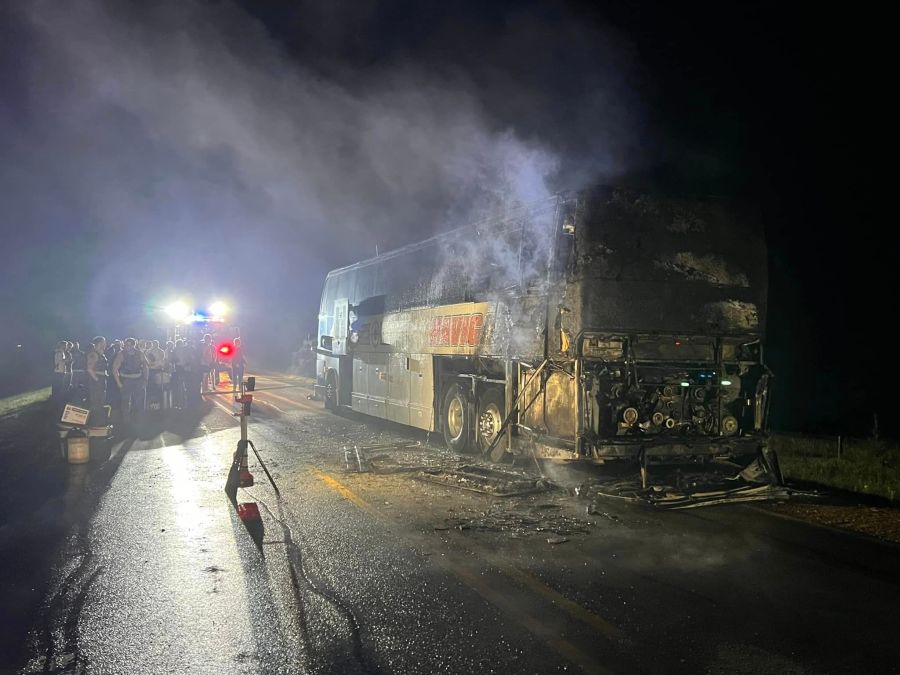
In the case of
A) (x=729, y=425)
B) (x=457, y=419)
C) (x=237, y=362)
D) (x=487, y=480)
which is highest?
(x=237, y=362)

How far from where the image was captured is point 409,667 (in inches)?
147

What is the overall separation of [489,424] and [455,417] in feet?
4.08

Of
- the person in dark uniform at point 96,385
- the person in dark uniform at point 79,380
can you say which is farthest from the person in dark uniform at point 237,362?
the person in dark uniform at point 96,385

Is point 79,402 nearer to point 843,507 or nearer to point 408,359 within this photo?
point 408,359

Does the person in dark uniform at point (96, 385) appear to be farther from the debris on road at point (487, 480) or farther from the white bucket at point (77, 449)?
the debris on road at point (487, 480)

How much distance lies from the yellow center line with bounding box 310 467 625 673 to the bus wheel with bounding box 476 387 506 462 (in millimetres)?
4501

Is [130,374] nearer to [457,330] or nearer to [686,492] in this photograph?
[457,330]

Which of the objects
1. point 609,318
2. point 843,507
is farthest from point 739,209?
point 843,507

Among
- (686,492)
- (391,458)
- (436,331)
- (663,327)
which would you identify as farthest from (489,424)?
(686,492)

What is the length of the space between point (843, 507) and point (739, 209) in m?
3.69

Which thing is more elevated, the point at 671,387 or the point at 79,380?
the point at 671,387

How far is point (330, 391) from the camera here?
720 inches

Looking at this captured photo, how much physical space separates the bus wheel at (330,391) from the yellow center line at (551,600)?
12.6 m

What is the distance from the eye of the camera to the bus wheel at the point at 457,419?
10992 millimetres
